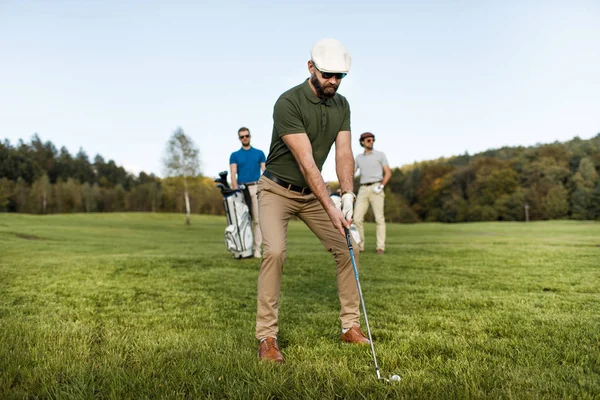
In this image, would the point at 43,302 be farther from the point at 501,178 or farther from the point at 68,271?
the point at 501,178

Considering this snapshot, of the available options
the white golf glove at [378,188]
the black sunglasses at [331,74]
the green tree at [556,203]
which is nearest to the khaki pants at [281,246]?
the black sunglasses at [331,74]

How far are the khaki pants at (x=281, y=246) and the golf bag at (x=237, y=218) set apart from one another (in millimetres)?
6120

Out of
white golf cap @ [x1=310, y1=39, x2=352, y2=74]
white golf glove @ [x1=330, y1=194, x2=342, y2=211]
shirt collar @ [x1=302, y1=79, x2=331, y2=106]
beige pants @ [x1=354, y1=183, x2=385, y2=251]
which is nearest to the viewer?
white golf cap @ [x1=310, y1=39, x2=352, y2=74]

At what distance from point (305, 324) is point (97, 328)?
2.06 meters

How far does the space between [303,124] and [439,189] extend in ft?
311

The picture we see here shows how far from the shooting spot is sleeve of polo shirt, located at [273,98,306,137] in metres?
3.96

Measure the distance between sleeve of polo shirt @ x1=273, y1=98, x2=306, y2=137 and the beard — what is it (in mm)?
258

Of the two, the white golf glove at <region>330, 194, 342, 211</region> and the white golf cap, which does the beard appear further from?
the white golf glove at <region>330, 194, 342, 211</region>

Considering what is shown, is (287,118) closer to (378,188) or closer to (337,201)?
(337,201)

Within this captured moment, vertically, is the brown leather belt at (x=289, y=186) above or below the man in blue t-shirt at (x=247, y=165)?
below

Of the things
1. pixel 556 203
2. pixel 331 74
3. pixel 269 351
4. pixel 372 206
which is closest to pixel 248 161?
pixel 372 206

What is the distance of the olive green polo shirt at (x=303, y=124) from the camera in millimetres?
4004

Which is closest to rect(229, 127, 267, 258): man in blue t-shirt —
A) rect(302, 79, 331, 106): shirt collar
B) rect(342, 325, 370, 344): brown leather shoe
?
rect(302, 79, 331, 106): shirt collar

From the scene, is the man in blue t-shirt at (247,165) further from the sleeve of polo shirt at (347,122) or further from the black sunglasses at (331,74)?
the black sunglasses at (331,74)
